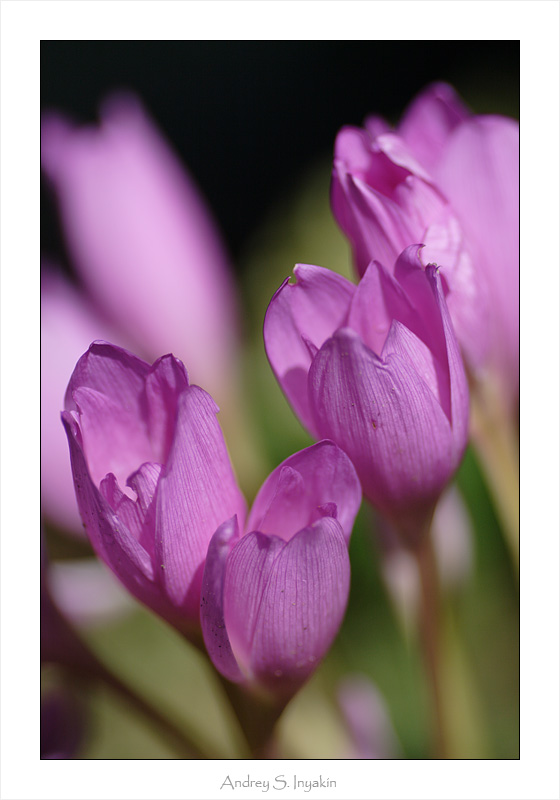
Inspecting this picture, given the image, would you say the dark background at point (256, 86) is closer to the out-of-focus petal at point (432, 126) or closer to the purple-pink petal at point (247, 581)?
the out-of-focus petal at point (432, 126)

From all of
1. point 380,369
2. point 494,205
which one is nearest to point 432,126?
point 494,205

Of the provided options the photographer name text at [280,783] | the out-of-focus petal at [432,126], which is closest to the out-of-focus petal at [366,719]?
the photographer name text at [280,783]

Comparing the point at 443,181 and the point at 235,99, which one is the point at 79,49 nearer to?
the point at 235,99

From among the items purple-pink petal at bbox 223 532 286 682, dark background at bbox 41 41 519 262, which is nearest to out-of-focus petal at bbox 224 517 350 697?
purple-pink petal at bbox 223 532 286 682

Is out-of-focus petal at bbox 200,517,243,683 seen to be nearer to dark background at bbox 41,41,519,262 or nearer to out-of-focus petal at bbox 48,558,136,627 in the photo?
out-of-focus petal at bbox 48,558,136,627

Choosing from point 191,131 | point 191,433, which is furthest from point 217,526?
point 191,131
